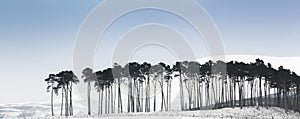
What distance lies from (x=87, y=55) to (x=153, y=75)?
64453mm

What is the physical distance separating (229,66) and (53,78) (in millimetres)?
42117

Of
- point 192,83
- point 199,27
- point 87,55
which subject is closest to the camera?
point 87,55

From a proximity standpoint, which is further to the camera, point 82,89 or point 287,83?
point 287,83

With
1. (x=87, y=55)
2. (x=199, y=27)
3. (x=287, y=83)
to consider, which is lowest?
(x=287, y=83)

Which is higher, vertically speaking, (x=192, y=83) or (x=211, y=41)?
(x=211, y=41)

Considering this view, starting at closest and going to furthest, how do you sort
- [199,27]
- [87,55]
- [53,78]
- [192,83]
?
[87,55]
[199,27]
[53,78]
[192,83]

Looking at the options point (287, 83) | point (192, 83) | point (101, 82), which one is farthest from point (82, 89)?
point (287, 83)

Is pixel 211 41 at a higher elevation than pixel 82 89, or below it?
higher

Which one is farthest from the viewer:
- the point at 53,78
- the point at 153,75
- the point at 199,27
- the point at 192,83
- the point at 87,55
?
the point at 192,83

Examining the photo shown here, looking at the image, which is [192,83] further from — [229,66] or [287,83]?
[287,83]

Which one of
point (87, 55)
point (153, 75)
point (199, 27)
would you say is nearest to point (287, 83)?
point (153, 75)

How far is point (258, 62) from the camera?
9606 centimetres

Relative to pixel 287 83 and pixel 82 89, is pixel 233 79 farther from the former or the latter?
pixel 82 89

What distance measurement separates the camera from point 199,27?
115 ft
